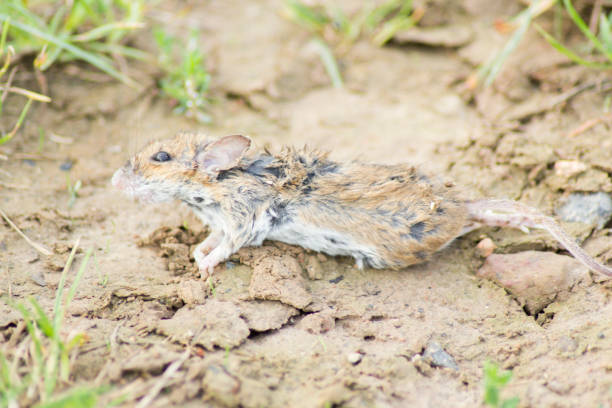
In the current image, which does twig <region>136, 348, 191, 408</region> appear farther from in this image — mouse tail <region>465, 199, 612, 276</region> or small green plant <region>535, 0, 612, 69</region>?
small green plant <region>535, 0, 612, 69</region>

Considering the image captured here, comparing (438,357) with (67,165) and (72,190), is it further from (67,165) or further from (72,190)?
(67,165)

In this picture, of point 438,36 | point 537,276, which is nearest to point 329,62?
point 438,36

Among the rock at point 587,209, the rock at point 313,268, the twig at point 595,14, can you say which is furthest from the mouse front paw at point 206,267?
the twig at point 595,14

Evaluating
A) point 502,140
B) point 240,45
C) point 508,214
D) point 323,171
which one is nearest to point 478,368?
point 508,214

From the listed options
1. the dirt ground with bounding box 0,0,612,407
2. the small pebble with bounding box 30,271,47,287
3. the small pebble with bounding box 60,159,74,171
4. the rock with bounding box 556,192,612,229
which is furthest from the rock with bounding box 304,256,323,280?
the small pebble with bounding box 60,159,74,171

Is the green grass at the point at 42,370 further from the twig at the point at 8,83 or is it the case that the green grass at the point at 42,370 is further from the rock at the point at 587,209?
the rock at the point at 587,209

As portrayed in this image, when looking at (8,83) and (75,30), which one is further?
(75,30)
